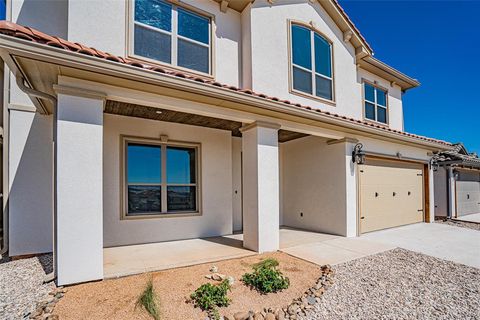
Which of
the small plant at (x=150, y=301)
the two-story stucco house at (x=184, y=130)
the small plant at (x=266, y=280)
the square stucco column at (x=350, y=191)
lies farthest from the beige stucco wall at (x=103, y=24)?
the small plant at (x=266, y=280)

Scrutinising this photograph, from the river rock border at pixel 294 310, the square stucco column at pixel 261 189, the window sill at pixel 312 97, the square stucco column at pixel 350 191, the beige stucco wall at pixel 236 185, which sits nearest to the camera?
the river rock border at pixel 294 310

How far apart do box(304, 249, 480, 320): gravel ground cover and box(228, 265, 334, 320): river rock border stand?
10 centimetres

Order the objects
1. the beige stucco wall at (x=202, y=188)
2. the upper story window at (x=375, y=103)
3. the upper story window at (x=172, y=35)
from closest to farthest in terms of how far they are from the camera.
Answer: the upper story window at (x=172, y=35), the beige stucco wall at (x=202, y=188), the upper story window at (x=375, y=103)

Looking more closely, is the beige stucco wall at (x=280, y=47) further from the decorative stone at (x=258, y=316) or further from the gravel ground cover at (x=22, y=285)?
the gravel ground cover at (x=22, y=285)

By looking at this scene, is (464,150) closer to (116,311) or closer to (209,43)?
(209,43)

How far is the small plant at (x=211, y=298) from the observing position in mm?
3531

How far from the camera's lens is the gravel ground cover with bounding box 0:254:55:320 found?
3547mm

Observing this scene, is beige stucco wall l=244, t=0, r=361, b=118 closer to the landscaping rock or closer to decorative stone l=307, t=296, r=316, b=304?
the landscaping rock

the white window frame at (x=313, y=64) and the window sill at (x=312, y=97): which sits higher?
the white window frame at (x=313, y=64)

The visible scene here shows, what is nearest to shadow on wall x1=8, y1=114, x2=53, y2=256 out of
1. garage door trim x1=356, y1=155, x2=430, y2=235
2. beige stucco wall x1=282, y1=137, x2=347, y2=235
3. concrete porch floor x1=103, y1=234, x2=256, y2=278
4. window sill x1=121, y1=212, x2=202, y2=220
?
concrete porch floor x1=103, y1=234, x2=256, y2=278

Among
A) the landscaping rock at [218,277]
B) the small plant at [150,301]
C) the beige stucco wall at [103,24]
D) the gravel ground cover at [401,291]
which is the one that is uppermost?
the beige stucco wall at [103,24]

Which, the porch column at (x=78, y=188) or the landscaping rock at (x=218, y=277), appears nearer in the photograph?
the porch column at (x=78, y=188)

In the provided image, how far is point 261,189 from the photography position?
19.6 feet

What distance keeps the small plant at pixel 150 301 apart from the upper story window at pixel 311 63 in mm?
6853
